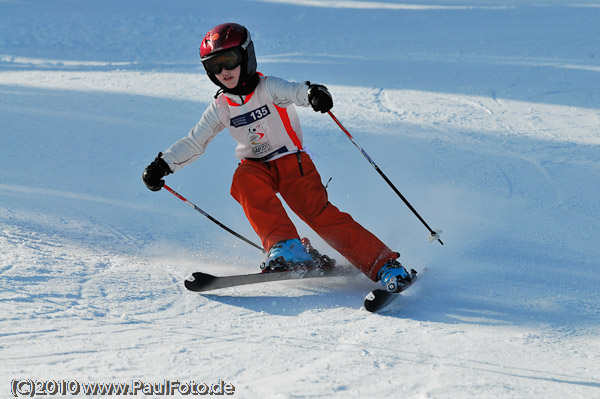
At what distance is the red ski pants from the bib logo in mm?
75

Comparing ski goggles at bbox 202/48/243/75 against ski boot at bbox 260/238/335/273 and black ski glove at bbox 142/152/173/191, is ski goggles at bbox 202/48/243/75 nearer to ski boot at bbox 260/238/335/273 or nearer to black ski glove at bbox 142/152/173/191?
black ski glove at bbox 142/152/173/191

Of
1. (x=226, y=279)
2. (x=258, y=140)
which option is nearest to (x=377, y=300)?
(x=226, y=279)

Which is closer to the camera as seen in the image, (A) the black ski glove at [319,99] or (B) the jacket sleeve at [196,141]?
(A) the black ski glove at [319,99]

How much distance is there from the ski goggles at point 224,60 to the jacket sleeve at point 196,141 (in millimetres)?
309

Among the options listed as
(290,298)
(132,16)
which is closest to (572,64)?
(290,298)

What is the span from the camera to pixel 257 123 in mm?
4020

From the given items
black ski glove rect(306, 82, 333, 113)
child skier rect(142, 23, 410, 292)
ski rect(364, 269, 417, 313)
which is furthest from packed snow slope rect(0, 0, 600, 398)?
black ski glove rect(306, 82, 333, 113)

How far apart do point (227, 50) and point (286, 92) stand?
1.39 feet

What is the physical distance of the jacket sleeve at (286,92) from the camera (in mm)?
3889

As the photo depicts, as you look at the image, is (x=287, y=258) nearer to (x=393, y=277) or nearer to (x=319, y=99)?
(x=393, y=277)

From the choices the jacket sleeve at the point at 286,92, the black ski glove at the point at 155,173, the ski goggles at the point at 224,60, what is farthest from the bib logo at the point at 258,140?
the black ski glove at the point at 155,173

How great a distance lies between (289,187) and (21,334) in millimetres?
1814

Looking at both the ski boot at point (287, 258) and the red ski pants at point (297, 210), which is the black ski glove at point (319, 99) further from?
the ski boot at point (287, 258)

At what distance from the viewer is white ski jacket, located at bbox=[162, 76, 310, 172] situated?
156 inches
